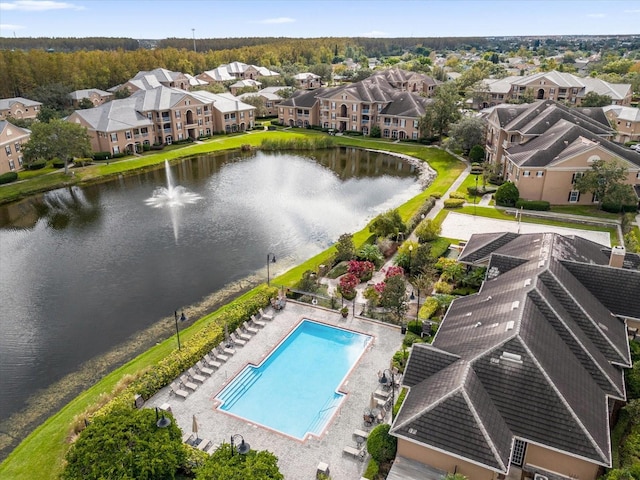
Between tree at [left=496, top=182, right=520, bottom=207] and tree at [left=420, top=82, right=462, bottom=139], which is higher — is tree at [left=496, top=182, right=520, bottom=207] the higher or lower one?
the lower one

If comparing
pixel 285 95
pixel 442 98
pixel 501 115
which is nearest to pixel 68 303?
pixel 501 115

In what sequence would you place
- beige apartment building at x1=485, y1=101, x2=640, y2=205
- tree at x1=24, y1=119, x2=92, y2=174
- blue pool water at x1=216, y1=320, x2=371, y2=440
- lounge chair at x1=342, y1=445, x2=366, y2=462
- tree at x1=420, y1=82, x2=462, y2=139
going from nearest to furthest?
lounge chair at x1=342, y1=445, x2=366, y2=462, blue pool water at x1=216, y1=320, x2=371, y2=440, beige apartment building at x1=485, y1=101, x2=640, y2=205, tree at x1=24, y1=119, x2=92, y2=174, tree at x1=420, y1=82, x2=462, y2=139

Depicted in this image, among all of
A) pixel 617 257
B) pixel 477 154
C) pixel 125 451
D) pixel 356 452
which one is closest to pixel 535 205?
pixel 477 154

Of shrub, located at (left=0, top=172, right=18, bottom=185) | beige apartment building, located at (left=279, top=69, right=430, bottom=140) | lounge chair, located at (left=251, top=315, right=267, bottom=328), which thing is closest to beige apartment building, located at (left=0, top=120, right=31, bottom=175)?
shrub, located at (left=0, top=172, right=18, bottom=185)

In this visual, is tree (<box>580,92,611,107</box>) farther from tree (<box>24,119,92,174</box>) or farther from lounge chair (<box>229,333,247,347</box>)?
lounge chair (<box>229,333,247,347</box>)

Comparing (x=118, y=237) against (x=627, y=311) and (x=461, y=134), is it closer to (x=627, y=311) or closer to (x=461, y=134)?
(x=627, y=311)

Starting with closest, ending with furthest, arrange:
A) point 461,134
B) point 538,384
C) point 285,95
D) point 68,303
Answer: point 538,384 → point 68,303 → point 461,134 → point 285,95
